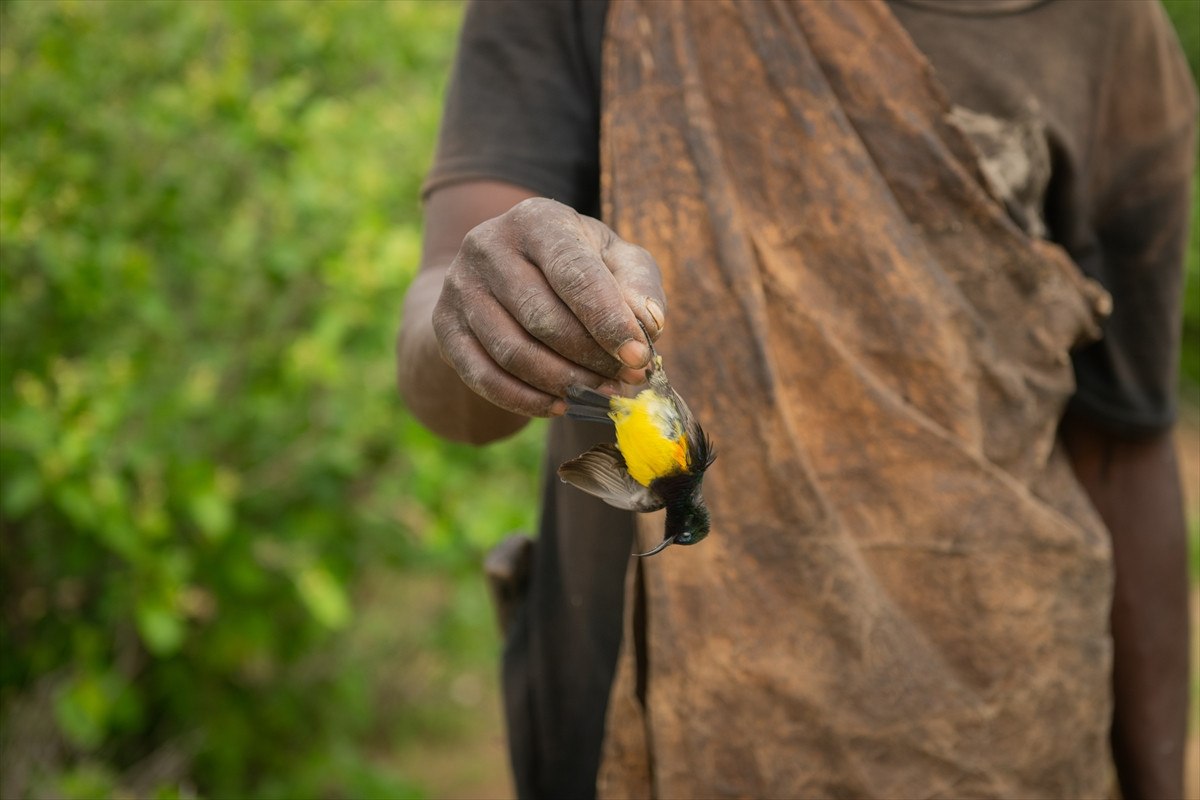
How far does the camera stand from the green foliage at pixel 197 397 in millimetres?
2582

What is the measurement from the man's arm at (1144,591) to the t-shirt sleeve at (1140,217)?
0.08 m

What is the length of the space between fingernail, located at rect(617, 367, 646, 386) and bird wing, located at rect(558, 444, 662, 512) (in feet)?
0.25

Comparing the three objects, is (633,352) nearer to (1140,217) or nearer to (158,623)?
(1140,217)

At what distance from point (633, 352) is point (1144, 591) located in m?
1.22

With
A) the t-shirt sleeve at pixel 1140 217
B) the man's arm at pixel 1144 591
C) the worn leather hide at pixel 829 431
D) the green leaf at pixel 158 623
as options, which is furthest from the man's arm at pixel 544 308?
the green leaf at pixel 158 623

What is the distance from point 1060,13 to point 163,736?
10.4 ft

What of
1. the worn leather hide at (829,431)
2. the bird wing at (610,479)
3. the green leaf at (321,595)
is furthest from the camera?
the green leaf at (321,595)

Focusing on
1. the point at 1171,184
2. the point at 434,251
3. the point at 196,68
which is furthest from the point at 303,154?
the point at 1171,184

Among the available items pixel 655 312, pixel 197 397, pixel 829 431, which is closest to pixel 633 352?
pixel 655 312

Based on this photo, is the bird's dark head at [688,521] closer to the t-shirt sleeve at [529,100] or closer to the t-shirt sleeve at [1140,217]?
the t-shirt sleeve at [529,100]

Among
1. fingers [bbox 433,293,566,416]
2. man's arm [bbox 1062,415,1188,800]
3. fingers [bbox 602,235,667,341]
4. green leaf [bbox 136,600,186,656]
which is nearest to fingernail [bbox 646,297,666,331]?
fingers [bbox 602,235,667,341]

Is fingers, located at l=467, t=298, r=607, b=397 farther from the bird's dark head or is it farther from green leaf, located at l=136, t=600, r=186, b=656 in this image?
green leaf, located at l=136, t=600, r=186, b=656

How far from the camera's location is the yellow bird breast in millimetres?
980

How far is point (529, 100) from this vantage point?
1.42m
